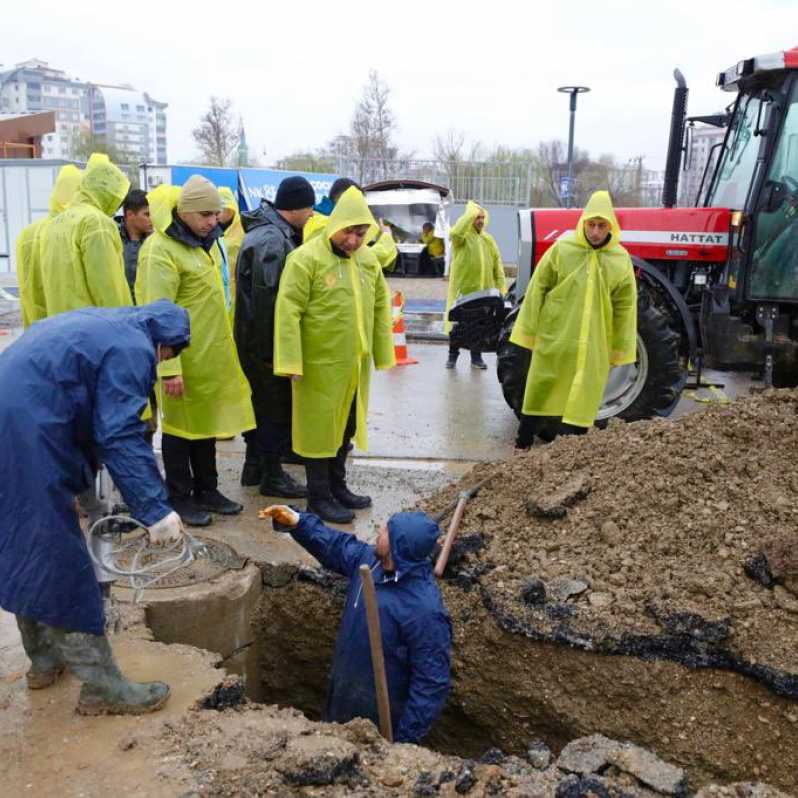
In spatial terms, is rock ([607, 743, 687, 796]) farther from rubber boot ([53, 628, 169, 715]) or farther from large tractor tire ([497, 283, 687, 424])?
large tractor tire ([497, 283, 687, 424])

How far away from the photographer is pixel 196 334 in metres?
4.50

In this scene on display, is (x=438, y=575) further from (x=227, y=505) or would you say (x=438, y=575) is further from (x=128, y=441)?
(x=128, y=441)

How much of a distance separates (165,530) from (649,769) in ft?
5.60

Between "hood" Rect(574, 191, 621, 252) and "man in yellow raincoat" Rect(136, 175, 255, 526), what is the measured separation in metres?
2.13

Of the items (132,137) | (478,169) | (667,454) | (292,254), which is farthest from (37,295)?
(132,137)

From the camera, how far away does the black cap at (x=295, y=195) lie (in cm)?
484

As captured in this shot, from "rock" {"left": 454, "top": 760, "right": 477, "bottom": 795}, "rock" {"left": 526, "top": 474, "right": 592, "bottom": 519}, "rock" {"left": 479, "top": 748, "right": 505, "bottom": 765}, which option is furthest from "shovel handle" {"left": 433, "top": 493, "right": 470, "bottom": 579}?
"rock" {"left": 454, "top": 760, "right": 477, "bottom": 795}

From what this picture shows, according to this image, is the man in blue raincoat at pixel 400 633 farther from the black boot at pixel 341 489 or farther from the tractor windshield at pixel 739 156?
the tractor windshield at pixel 739 156

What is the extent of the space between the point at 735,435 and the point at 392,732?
2.35 meters

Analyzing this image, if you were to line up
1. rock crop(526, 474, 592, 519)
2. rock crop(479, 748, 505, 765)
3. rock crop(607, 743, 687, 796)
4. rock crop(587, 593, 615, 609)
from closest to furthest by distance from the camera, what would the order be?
rock crop(607, 743, 687, 796)
rock crop(479, 748, 505, 765)
rock crop(587, 593, 615, 609)
rock crop(526, 474, 592, 519)

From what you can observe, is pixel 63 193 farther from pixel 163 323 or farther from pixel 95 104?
pixel 95 104

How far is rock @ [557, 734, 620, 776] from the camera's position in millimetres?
2938

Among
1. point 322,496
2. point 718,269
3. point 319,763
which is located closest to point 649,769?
point 319,763

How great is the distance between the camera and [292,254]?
4.54m
